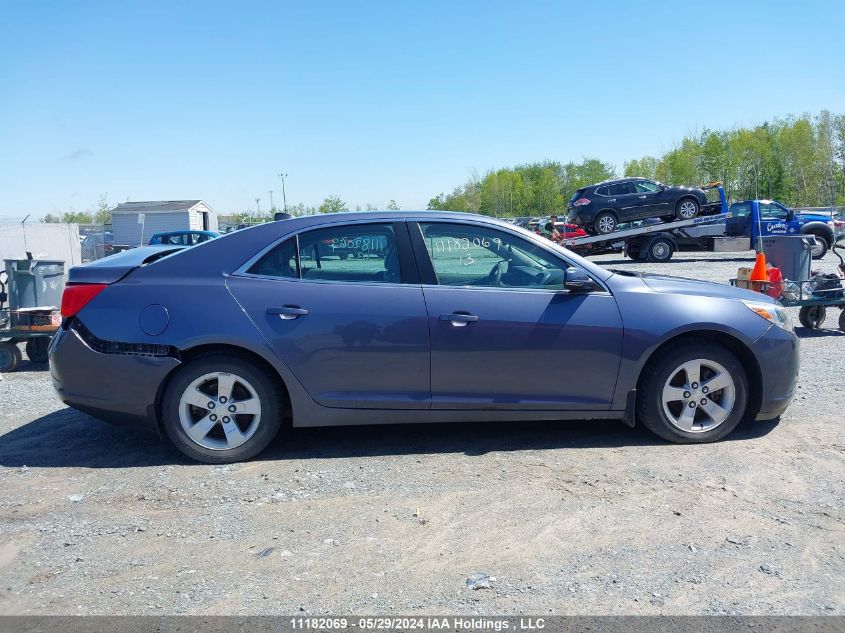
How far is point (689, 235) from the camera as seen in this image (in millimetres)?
24750

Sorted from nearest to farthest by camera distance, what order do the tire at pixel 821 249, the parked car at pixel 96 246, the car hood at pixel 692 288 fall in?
1. the car hood at pixel 692 288
2. the tire at pixel 821 249
3. the parked car at pixel 96 246

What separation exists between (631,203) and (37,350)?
65.0ft

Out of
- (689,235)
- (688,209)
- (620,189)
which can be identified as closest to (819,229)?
(689,235)

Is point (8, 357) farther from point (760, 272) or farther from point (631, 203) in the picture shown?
point (631, 203)

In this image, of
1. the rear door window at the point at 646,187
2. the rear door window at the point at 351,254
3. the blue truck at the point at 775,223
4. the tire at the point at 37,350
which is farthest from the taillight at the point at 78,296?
the blue truck at the point at 775,223

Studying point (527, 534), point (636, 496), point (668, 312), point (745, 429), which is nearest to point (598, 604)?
point (527, 534)

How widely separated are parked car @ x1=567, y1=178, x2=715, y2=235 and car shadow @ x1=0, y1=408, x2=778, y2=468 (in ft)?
64.5

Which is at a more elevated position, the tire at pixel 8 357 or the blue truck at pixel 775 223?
the blue truck at pixel 775 223

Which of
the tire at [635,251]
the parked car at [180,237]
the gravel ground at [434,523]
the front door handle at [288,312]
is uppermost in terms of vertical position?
the parked car at [180,237]

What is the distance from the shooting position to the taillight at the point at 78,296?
4.76 meters

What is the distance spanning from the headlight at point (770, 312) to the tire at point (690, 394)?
1.23 ft

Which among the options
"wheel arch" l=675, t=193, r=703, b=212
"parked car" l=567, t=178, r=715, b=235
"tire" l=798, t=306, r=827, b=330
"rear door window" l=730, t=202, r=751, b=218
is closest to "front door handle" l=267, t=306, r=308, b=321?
"tire" l=798, t=306, r=827, b=330

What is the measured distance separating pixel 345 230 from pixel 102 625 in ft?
9.22

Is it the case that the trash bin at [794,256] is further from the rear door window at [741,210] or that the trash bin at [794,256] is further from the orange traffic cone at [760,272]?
the rear door window at [741,210]
